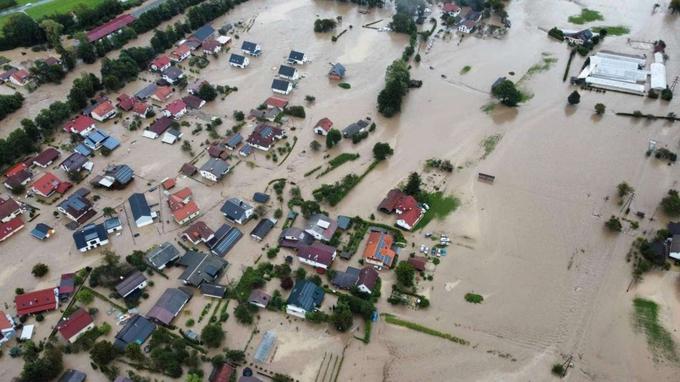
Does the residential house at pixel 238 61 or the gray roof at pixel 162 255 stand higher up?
the residential house at pixel 238 61

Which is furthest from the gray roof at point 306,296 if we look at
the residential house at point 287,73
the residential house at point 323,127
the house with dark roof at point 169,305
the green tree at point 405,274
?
the residential house at point 287,73

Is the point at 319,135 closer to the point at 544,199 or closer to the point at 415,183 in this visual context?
the point at 415,183

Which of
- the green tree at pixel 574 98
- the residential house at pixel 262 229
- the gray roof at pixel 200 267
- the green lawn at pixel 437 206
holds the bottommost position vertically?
the gray roof at pixel 200 267

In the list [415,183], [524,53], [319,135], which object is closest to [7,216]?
[319,135]

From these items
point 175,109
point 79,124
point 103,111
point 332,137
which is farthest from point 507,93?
point 79,124

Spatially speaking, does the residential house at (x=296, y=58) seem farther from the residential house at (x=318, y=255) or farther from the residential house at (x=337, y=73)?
the residential house at (x=318, y=255)

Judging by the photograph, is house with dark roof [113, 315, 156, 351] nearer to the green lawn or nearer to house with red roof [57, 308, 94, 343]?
house with red roof [57, 308, 94, 343]

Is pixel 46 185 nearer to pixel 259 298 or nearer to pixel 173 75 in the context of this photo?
pixel 173 75
